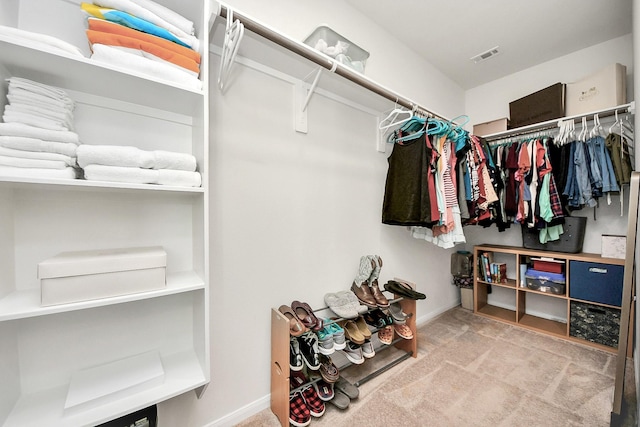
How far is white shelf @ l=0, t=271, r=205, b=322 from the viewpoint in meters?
0.67

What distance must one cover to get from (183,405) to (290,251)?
3.01 ft

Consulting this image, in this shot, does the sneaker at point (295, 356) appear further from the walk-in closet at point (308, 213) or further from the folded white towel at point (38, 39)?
the folded white towel at point (38, 39)

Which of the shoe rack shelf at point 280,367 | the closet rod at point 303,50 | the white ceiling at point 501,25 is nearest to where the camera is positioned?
the closet rod at point 303,50

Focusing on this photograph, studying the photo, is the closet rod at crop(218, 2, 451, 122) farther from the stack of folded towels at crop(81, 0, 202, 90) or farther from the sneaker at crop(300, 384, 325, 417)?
the sneaker at crop(300, 384, 325, 417)

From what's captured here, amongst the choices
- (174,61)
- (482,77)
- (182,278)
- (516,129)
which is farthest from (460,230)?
(482,77)

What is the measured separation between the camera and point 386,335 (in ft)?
5.86

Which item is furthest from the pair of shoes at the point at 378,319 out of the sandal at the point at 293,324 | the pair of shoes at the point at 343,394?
the sandal at the point at 293,324

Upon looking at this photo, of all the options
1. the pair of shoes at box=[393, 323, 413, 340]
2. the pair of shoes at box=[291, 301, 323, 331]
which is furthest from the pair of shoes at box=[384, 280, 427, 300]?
the pair of shoes at box=[291, 301, 323, 331]

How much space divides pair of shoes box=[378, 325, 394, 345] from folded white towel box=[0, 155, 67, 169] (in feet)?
6.31

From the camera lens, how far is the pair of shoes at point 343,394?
1.43m

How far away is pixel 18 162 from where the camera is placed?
69 cm

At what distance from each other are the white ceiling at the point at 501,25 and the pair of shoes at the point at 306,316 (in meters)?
2.18

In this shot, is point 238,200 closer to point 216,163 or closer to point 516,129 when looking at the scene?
point 216,163

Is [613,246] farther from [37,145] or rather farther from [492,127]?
[37,145]
